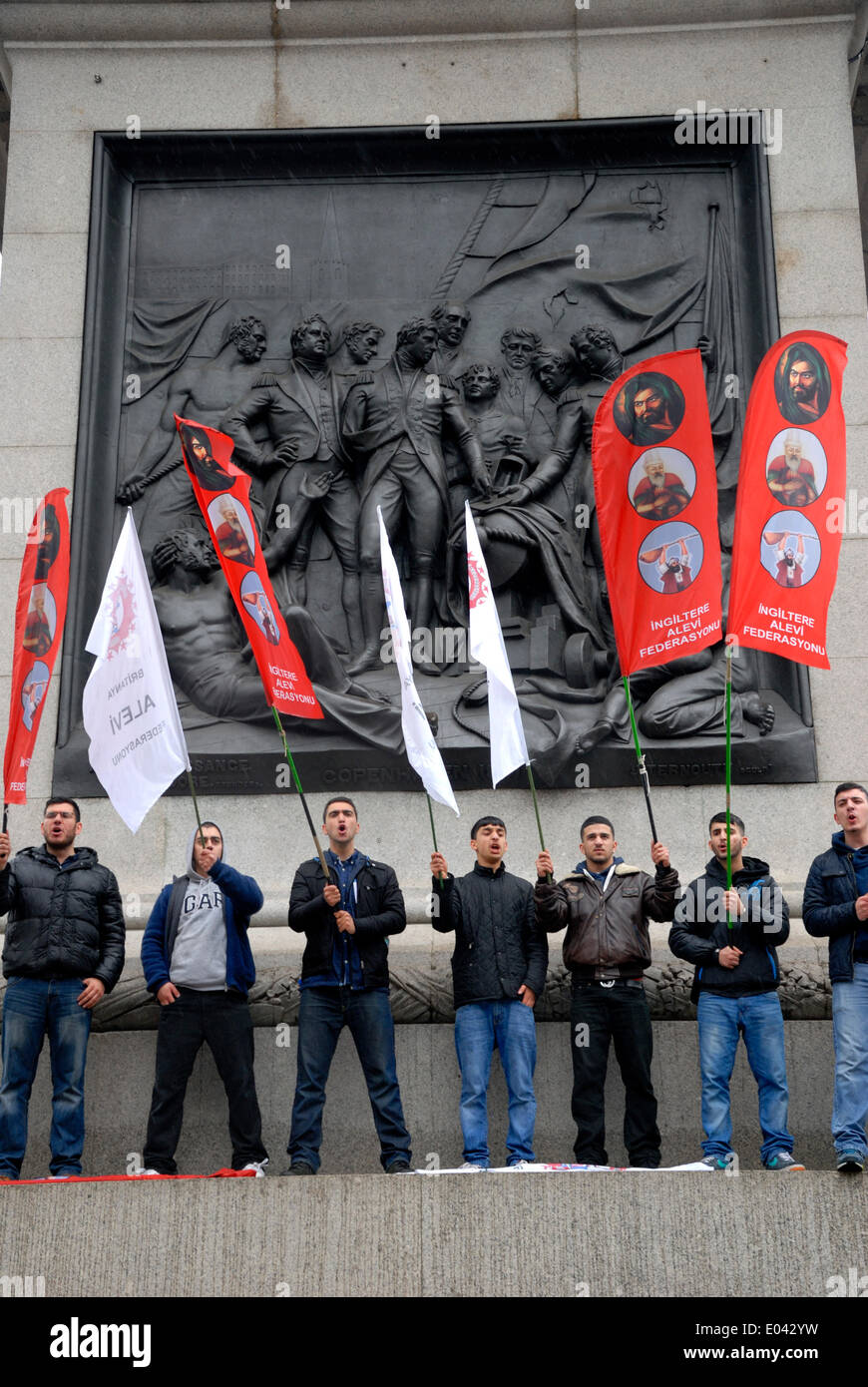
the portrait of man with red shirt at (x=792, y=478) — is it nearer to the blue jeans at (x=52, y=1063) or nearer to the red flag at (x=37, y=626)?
the red flag at (x=37, y=626)

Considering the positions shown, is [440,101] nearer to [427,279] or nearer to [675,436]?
[427,279]

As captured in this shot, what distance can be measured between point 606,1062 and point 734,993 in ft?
3.15

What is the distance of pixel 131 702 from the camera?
9750mm

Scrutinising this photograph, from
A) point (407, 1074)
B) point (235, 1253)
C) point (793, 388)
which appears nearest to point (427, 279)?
point (793, 388)

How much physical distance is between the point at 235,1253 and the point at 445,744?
516 centimetres

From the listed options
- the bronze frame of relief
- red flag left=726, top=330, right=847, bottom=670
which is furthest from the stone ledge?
the bronze frame of relief

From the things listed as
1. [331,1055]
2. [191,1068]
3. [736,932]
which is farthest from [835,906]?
[191,1068]

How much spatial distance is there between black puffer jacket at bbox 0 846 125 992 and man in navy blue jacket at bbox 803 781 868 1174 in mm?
4142

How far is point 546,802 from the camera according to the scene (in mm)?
12312

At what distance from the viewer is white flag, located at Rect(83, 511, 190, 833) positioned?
952 cm

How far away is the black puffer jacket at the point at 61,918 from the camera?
9805 millimetres
